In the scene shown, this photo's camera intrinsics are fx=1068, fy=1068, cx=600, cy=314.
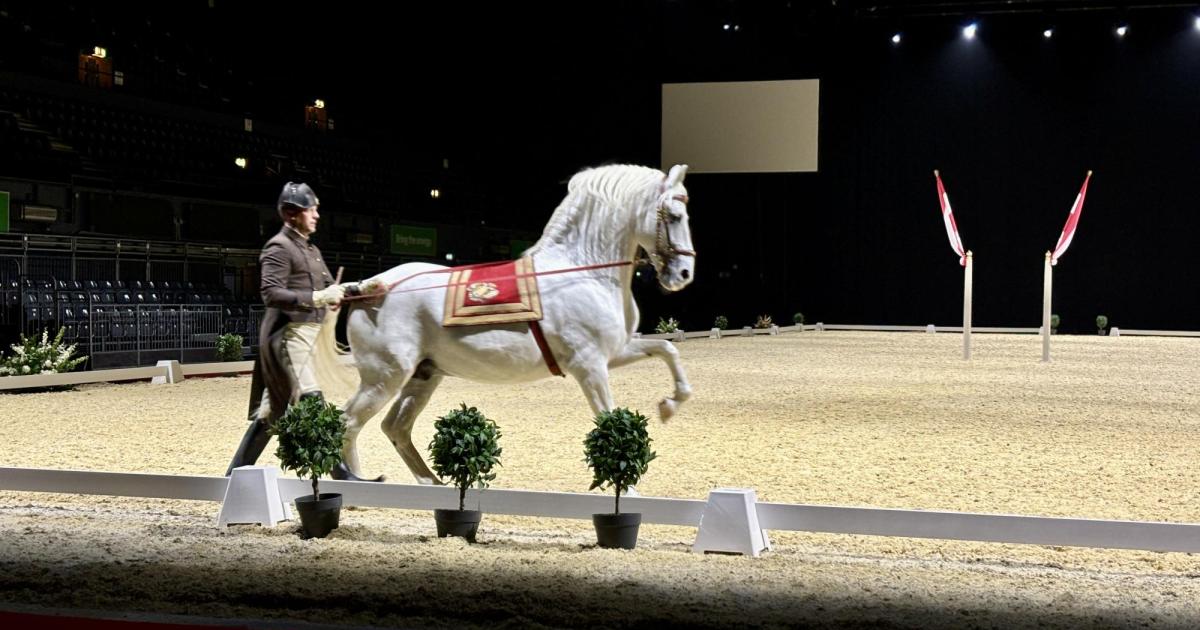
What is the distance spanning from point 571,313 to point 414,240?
59.1 feet

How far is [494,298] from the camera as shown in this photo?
16.4 ft

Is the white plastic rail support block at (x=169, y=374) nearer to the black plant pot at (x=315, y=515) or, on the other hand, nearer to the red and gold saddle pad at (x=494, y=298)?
the red and gold saddle pad at (x=494, y=298)

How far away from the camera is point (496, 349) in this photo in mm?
4965

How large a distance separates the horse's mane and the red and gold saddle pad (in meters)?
0.18

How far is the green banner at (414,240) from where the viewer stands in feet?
71.8

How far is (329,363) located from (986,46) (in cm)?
2611

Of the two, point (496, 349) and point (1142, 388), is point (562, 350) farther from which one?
point (1142, 388)

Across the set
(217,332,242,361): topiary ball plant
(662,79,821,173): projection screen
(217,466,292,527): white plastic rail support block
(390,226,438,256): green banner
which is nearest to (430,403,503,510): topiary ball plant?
(217,466,292,527): white plastic rail support block

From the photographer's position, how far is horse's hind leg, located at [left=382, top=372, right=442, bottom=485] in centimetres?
531

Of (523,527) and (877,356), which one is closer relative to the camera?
(523,527)

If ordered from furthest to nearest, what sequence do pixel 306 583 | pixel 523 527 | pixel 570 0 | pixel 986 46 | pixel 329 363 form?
pixel 986 46, pixel 570 0, pixel 329 363, pixel 523 527, pixel 306 583

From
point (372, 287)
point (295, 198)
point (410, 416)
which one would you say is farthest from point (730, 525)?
point (295, 198)

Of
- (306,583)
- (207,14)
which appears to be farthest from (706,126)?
(306,583)

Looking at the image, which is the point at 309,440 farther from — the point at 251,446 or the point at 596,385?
the point at 596,385
